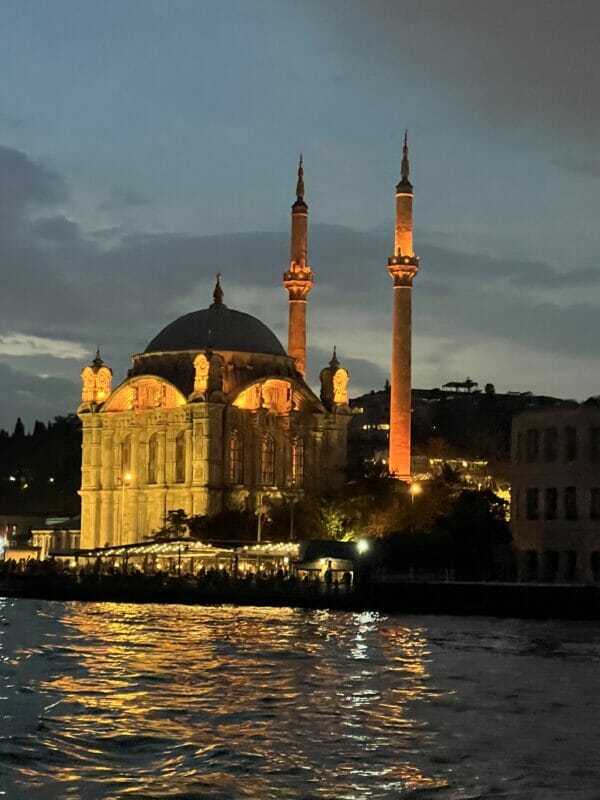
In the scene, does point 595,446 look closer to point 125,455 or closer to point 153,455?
point 153,455

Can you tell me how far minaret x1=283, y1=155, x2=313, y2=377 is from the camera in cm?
13638

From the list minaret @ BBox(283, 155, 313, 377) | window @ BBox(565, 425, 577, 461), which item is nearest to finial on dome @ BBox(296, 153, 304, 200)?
minaret @ BBox(283, 155, 313, 377)

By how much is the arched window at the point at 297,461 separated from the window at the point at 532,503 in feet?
143

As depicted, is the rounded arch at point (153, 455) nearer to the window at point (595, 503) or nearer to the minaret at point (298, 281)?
the minaret at point (298, 281)

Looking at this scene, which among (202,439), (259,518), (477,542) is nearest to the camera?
(477,542)

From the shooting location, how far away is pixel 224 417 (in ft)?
416

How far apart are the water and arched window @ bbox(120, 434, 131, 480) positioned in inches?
2667

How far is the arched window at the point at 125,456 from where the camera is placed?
5226 inches

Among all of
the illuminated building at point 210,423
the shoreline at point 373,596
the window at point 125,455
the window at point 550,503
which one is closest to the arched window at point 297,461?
the illuminated building at point 210,423

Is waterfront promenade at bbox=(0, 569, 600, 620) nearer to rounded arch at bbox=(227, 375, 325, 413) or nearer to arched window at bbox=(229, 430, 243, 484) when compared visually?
arched window at bbox=(229, 430, 243, 484)

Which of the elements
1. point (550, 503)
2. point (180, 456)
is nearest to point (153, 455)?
point (180, 456)

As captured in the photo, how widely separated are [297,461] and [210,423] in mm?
10847

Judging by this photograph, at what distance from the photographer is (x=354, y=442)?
7323 inches

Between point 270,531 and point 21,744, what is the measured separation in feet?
293
